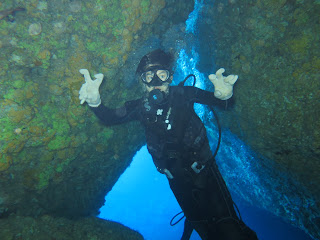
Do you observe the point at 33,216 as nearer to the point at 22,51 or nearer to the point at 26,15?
the point at 22,51

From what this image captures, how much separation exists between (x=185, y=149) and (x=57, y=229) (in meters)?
3.68

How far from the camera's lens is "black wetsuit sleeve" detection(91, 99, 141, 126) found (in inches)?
172

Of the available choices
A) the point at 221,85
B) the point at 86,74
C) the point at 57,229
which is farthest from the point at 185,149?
the point at 57,229

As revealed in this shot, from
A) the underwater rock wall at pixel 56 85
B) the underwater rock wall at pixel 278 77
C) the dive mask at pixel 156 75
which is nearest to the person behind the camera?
the underwater rock wall at pixel 278 77

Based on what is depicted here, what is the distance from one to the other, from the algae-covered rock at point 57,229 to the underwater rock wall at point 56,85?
13.4 inches

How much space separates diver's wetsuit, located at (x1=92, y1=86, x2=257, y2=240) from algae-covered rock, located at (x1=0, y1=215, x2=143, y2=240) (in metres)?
2.67

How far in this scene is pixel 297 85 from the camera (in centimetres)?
355

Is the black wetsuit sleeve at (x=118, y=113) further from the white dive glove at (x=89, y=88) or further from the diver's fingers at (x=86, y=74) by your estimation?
the diver's fingers at (x=86, y=74)

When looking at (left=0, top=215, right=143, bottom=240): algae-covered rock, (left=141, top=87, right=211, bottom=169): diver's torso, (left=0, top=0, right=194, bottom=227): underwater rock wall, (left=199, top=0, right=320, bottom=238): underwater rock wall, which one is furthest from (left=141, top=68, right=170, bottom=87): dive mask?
(left=0, top=215, right=143, bottom=240): algae-covered rock

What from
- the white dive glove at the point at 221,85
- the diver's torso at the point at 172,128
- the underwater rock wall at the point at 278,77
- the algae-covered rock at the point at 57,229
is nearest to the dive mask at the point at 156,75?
the diver's torso at the point at 172,128

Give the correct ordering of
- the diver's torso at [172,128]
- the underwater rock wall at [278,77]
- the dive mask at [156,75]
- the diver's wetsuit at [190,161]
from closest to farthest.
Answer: the underwater rock wall at [278,77] → the diver's wetsuit at [190,161] → the diver's torso at [172,128] → the dive mask at [156,75]

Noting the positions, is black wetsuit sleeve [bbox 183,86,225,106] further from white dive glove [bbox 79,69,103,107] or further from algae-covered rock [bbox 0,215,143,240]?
algae-covered rock [bbox 0,215,143,240]

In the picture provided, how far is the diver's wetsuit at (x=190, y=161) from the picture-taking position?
150 inches

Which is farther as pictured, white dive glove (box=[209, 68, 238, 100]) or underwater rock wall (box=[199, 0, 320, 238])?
white dive glove (box=[209, 68, 238, 100])
